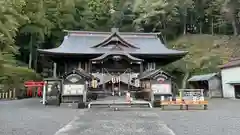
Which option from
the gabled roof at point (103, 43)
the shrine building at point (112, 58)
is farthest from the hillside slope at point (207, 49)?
the shrine building at point (112, 58)

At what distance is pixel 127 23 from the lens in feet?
140

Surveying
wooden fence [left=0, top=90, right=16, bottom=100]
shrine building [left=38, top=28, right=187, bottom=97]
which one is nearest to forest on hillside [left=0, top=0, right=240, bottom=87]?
wooden fence [left=0, top=90, right=16, bottom=100]

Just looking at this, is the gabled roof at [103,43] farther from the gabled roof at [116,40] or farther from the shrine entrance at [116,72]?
the shrine entrance at [116,72]

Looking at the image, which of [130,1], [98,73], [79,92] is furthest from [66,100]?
[130,1]

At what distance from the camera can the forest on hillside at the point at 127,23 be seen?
87.7ft

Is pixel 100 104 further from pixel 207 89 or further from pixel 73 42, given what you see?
pixel 207 89

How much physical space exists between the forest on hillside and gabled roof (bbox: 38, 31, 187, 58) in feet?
15.6

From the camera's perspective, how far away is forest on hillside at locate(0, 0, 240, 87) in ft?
87.7

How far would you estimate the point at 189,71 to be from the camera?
28.7 metres

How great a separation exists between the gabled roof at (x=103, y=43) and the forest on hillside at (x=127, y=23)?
15.6ft

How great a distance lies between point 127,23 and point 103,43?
22.3m

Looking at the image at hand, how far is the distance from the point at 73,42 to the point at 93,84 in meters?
5.92

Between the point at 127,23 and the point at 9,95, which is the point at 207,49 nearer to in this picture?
the point at 127,23

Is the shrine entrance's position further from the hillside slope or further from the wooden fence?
the hillside slope
